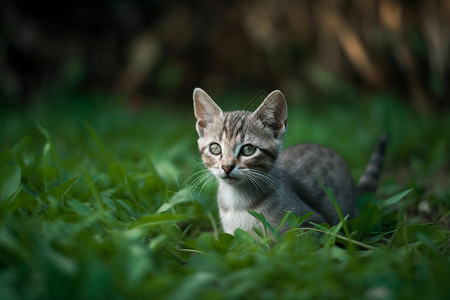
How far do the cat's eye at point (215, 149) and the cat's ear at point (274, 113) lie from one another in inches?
12.2

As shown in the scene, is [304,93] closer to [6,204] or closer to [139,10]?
[139,10]

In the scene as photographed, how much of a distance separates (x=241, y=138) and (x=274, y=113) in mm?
279

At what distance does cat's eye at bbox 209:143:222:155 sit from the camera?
2549 mm

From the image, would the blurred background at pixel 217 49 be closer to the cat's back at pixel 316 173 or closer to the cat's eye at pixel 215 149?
the cat's back at pixel 316 173

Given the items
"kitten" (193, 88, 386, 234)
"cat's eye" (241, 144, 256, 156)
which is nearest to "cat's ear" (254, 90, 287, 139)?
"kitten" (193, 88, 386, 234)

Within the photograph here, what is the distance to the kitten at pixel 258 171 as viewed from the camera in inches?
96.0

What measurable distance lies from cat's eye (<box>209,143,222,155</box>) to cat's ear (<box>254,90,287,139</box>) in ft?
1.02

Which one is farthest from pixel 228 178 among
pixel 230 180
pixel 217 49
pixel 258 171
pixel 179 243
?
pixel 217 49

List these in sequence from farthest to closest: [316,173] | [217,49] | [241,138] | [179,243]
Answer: [217,49] → [316,173] → [241,138] → [179,243]

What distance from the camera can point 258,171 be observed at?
8.13 ft

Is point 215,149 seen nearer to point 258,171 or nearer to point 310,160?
point 258,171

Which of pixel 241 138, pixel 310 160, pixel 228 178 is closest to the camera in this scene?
pixel 228 178

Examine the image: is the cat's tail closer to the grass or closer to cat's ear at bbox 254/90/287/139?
the grass

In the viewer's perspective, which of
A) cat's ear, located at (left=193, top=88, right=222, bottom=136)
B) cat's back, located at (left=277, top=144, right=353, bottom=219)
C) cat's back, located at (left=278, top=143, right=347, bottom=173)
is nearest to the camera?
cat's ear, located at (left=193, top=88, right=222, bottom=136)
